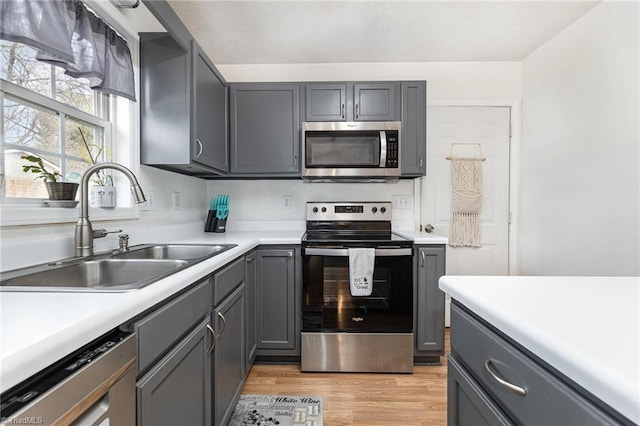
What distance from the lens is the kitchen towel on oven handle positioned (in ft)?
6.63

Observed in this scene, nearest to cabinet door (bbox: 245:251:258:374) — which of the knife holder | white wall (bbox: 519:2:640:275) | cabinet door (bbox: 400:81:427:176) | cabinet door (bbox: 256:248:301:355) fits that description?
cabinet door (bbox: 256:248:301:355)

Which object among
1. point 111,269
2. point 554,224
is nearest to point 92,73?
point 111,269

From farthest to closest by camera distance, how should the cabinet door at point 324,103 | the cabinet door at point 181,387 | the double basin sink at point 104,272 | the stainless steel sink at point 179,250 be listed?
the cabinet door at point 324,103 → the stainless steel sink at point 179,250 → the double basin sink at point 104,272 → the cabinet door at point 181,387

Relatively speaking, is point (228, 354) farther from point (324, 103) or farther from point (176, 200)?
point (324, 103)

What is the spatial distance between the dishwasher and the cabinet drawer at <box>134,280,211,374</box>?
0.15 feet

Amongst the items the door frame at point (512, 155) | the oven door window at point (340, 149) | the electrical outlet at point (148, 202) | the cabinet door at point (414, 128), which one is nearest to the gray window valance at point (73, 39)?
the electrical outlet at point (148, 202)

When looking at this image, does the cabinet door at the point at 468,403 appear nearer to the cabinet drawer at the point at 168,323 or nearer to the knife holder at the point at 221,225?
the cabinet drawer at the point at 168,323

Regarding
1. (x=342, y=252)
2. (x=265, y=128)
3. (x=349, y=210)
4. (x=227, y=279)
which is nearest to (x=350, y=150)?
(x=349, y=210)

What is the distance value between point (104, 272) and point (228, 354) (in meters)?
0.67

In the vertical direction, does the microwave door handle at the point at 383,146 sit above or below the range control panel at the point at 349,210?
above

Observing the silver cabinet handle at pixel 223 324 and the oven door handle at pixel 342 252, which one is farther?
the oven door handle at pixel 342 252

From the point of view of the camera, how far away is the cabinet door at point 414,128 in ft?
7.83

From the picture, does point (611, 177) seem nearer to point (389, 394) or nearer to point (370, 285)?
point (370, 285)

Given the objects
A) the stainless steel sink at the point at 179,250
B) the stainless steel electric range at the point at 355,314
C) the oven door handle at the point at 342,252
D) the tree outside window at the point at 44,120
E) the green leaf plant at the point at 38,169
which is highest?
the tree outside window at the point at 44,120
